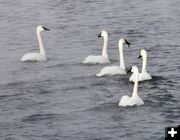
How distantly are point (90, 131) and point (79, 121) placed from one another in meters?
1.22

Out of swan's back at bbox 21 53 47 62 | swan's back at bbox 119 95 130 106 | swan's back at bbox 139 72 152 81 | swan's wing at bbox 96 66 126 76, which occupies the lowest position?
swan's back at bbox 119 95 130 106

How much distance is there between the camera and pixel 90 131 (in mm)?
22859

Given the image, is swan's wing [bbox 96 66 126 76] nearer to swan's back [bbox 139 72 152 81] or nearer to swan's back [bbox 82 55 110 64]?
swan's back [bbox 139 72 152 81]

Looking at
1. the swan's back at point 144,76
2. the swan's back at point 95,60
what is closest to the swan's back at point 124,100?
the swan's back at point 144,76

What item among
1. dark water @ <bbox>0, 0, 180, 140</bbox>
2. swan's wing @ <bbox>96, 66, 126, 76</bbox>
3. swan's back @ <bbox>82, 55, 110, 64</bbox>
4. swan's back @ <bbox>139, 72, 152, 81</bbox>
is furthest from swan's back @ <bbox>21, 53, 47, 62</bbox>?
swan's back @ <bbox>139, 72, 152, 81</bbox>

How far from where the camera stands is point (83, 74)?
1224 inches

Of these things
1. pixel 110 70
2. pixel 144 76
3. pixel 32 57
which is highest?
pixel 32 57

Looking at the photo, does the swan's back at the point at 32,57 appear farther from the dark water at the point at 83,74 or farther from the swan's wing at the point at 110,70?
the swan's wing at the point at 110,70

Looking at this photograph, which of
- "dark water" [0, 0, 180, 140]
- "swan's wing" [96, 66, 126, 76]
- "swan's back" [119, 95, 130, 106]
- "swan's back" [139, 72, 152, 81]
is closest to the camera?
"dark water" [0, 0, 180, 140]

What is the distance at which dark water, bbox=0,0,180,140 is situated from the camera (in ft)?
76.7

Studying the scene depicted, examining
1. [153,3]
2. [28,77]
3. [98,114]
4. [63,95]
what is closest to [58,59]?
[28,77]

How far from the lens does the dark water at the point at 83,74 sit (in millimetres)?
23375

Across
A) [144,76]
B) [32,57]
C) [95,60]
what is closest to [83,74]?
[95,60]

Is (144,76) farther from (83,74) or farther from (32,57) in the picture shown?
(32,57)
